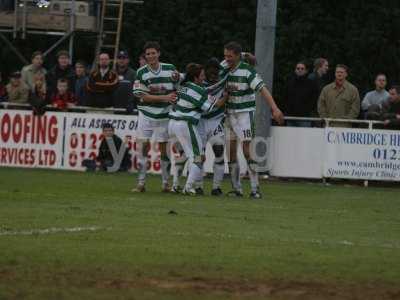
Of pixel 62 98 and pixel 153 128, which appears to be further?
pixel 62 98

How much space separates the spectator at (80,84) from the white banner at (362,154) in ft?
17.0

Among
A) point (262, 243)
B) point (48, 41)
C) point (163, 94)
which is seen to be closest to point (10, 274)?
point (262, 243)

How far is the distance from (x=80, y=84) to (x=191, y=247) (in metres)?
15.9

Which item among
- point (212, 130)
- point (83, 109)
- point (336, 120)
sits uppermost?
point (212, 130)

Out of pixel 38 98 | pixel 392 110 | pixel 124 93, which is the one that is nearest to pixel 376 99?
pixel 392 110

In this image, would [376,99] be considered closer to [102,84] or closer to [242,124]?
[102,84]

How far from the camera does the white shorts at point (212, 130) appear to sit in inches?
824

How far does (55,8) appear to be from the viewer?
108 ft

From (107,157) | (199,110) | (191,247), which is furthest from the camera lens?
(107,157)

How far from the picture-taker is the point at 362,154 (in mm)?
26094

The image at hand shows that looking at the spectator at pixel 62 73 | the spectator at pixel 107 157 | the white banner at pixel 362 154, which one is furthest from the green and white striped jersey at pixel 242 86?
the spectator at pixel 62 73

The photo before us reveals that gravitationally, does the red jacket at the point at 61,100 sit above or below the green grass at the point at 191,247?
above

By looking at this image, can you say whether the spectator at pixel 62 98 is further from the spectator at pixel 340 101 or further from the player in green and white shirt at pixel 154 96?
the player in green and white shirt at pixel 154 96

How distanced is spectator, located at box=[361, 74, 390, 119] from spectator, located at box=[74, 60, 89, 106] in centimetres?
568
